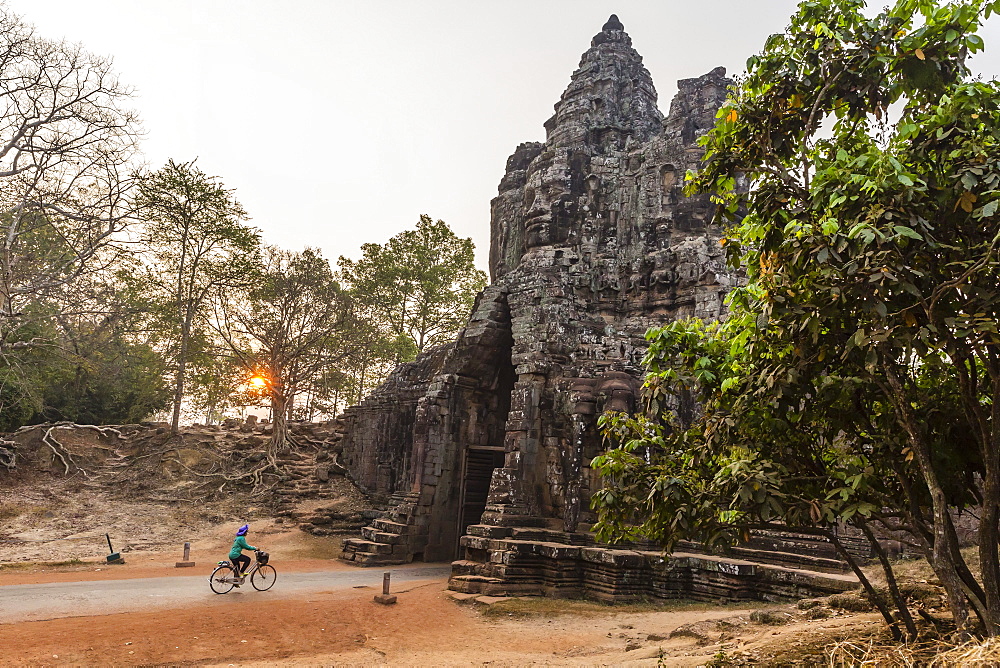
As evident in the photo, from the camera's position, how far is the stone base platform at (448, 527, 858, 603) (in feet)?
38.8

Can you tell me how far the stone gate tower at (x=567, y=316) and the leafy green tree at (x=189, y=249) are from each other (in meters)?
10.6

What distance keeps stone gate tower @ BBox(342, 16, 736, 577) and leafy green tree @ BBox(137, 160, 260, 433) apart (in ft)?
34.6

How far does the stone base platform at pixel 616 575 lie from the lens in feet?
38.8

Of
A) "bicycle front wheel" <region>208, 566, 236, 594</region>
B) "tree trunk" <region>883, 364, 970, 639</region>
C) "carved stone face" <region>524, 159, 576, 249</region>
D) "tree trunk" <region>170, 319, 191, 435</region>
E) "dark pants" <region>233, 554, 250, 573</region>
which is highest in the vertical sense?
"carved stone face" <region>524, 159, 576, 249</region>

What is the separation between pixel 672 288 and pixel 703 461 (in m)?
12.6

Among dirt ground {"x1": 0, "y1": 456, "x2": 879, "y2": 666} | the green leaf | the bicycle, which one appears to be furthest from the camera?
the bicycle

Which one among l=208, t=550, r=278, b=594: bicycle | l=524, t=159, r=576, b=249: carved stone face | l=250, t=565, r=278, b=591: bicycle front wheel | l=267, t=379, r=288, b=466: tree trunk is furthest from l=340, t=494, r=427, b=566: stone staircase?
l=267, t=379, r=288, b=466: tree trunk

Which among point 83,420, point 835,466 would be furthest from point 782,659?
point 83,420

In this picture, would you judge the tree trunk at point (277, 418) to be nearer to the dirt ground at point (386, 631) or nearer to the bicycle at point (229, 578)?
the dirt ground at point (386, 631)

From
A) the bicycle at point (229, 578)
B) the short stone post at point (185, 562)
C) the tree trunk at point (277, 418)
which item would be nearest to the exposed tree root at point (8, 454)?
the tree trunk at point (277, 418)

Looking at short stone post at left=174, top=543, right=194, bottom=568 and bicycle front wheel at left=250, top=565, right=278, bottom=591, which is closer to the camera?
bicycle front wheel at left=250, top=565, right=278, bottom=591

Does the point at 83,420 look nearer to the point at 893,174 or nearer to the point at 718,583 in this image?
the point at 718,583

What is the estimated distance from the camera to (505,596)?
13.5 meters

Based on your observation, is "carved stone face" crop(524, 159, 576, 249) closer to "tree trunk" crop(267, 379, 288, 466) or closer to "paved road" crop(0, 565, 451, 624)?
"paved road" crop(0, 565, 451, 624)
